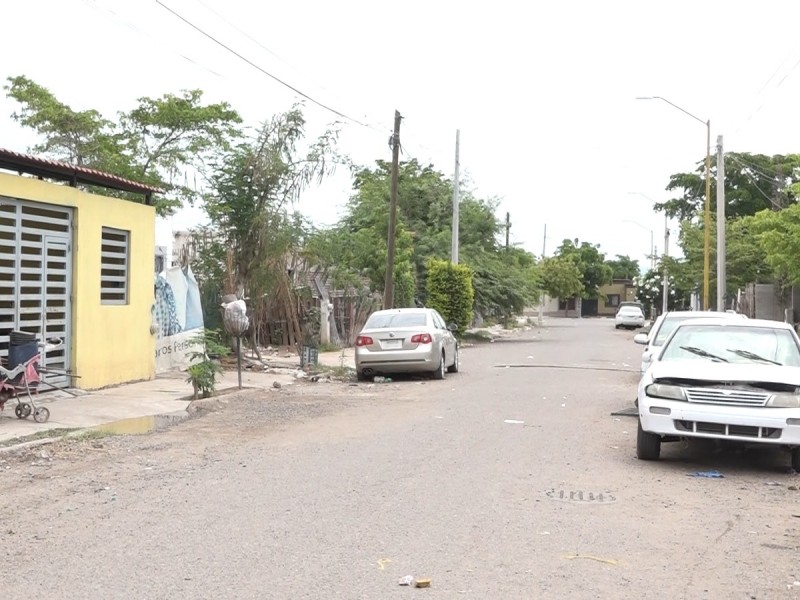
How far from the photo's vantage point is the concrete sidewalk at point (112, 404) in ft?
38.1

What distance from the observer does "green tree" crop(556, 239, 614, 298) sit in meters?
98.1

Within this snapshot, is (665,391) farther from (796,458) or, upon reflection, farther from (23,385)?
(23,385)

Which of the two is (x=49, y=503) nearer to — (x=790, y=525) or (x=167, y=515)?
(x=167, y=515)

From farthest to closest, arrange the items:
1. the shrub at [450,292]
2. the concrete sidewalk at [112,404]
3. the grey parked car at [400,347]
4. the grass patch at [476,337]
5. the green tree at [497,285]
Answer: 1. the grass patch at [476,337]
2. the green tree at [497,285]
3. the shrub at [450,292]
4. the grey parked car at [400,347]
5. the concrete sidewalk at [112,404]

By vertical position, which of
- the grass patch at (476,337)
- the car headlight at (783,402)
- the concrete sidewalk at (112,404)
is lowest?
the concrete sidewalk at (112,404)

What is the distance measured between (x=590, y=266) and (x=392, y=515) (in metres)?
93.6

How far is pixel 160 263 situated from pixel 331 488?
1407 cm

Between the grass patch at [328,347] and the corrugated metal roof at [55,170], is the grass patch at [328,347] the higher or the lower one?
the lower one

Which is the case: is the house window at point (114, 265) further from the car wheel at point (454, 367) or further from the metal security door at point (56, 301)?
the car wheel at point (454, 367)

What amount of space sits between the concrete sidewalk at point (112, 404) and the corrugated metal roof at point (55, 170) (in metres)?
3.37

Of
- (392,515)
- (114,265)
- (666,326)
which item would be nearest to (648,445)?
(392,515)

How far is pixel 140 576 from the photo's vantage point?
18.3ft

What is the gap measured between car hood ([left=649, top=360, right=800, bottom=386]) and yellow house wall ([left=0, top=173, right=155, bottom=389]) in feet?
30.0

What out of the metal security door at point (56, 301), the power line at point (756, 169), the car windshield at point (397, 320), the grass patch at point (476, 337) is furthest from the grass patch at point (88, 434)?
the power line at point (756, 169)
